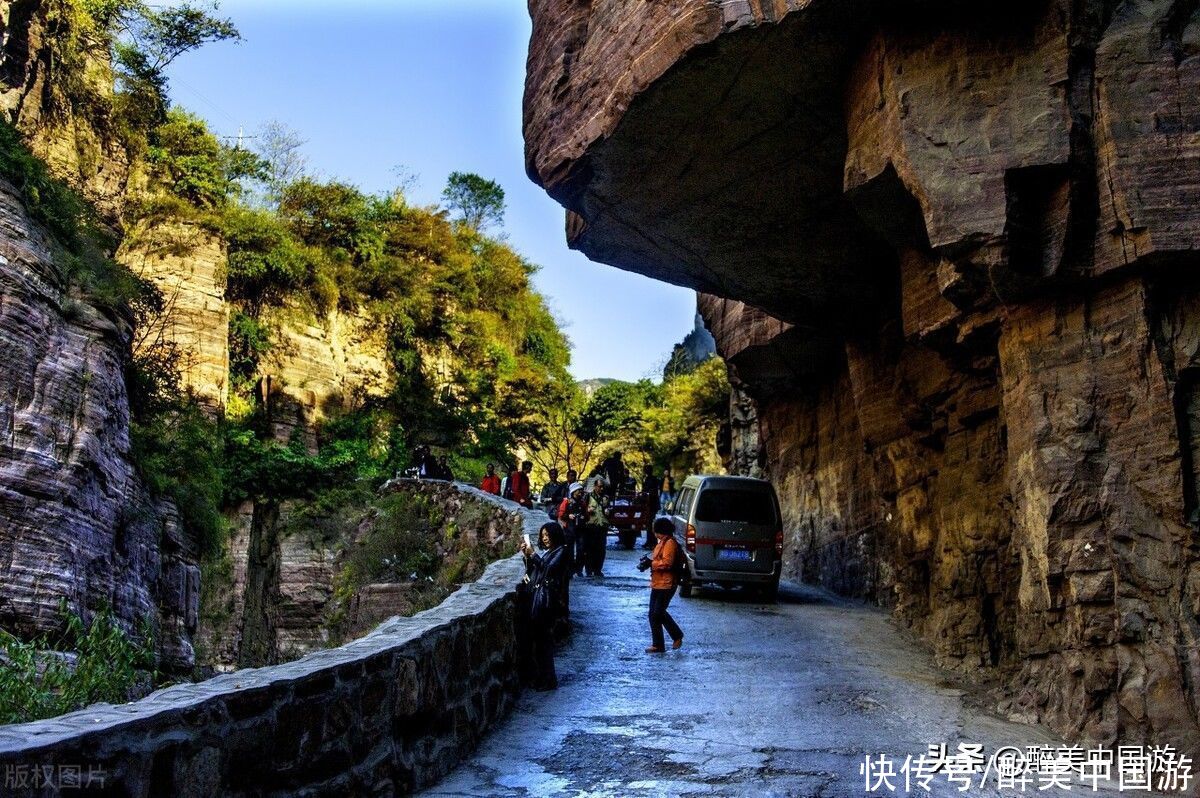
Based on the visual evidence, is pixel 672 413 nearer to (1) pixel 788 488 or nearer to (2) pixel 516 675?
(1) pixel 788 488

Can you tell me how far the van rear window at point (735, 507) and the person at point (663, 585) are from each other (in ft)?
14.3

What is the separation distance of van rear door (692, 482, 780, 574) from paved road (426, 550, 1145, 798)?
1.93 m

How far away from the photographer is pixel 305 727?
481 cm

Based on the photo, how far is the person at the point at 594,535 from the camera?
1784cm

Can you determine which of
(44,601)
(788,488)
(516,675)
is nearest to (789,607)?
(788,488)

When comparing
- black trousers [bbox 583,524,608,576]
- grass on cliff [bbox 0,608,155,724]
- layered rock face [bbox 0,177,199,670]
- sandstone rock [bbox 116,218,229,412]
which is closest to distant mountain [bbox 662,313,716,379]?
sandstone rock [bbox 116,218,229,412]

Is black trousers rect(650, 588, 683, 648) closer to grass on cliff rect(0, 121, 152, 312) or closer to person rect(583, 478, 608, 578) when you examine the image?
person rect(583, 478, 608, 578)

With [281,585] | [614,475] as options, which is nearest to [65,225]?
[281,585]

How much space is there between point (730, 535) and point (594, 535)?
3152mm

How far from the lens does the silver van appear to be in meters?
16.3

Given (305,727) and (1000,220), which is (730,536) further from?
(305,727)

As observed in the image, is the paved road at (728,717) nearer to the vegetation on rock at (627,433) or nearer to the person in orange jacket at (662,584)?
the person in orange jacket at (662,584)

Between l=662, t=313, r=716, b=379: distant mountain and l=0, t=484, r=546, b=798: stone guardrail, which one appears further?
l=662, t=313, r=716, b=379: distant mountain

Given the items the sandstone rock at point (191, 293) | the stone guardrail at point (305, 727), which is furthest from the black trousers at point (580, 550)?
the sandstone rock at point (191, 293)
